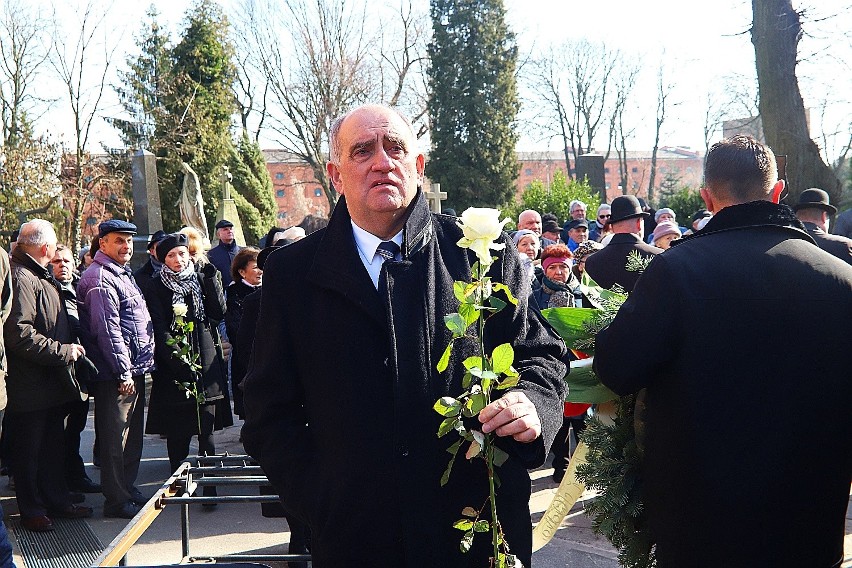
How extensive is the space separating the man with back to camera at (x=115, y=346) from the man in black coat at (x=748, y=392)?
4591 mm

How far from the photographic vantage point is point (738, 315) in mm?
2518

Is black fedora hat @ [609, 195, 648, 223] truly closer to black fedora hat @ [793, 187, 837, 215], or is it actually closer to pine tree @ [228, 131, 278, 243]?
black fedora hat @ [793, 187, 837, 215]

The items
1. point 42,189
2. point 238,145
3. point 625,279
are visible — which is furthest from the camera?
point 238,145

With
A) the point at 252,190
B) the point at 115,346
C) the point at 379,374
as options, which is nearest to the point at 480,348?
the point at 379,374

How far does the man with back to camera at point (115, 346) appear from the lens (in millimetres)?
6152

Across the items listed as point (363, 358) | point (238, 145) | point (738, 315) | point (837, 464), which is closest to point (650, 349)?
point (738, 315)

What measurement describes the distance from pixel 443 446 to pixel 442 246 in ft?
1.91

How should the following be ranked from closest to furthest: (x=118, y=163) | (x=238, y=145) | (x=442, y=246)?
(x=442, y=246) < (x=118, y=163) < (x=238, y=145)

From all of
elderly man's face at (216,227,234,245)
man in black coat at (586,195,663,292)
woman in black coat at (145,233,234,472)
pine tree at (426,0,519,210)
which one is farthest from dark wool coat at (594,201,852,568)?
pine tree at (426,0,519,210)

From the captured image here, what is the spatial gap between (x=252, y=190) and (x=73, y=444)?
24.4 m

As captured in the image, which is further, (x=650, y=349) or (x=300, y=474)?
(x=650, y=349)

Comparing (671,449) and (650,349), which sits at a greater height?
(650,349)

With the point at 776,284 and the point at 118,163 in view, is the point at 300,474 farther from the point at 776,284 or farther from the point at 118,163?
the point at 118,163

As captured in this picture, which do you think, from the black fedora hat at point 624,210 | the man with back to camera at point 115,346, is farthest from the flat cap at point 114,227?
the black fedora hat at point 624,210
